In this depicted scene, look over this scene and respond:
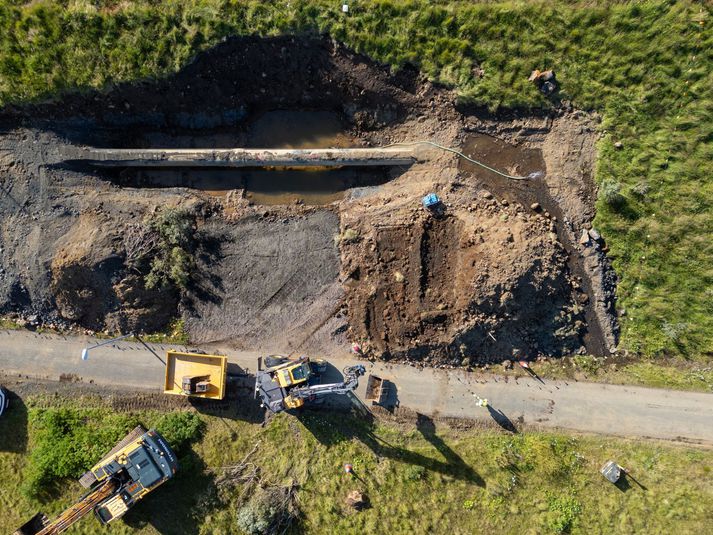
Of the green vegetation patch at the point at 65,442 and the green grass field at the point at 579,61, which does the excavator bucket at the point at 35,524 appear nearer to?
the green vegetation patch at the point at 65,442

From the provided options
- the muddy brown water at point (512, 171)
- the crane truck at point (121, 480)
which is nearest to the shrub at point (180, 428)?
the crane truck at point (121, 480)

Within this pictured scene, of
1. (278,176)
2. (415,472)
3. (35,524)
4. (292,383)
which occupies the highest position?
(278,176)

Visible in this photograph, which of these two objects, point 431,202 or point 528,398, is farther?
point 431,202

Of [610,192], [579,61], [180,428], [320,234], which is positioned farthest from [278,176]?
[610,192]

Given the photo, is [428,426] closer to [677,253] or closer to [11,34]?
[677,253]

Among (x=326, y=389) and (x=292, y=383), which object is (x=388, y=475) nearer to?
(x=326, y=389)

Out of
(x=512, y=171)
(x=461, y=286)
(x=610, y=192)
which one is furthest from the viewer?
(x=512, y=171)

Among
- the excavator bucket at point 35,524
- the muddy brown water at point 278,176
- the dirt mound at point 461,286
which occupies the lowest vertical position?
the excavator bucket at point 35,524
